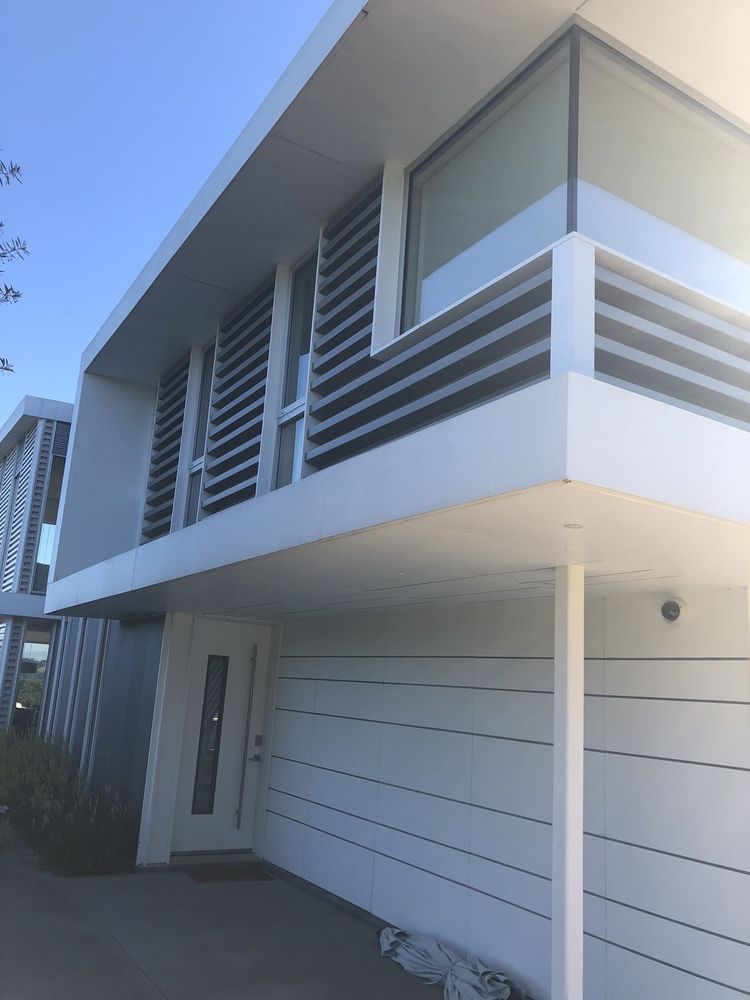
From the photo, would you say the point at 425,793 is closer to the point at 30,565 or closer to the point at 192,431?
the point at 192,431

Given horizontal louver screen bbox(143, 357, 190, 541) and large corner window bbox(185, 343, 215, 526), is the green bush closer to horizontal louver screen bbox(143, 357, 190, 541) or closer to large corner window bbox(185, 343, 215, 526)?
horizontal louver screen bbox(143, 357, 190, 541)

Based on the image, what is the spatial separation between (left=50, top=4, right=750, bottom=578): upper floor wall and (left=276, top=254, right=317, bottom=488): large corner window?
0.07ft

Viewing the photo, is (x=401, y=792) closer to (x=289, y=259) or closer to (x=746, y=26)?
(x=289, y=259)

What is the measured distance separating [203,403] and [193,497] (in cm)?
106

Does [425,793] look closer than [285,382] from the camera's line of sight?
Yes

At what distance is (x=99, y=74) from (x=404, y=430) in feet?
14.9

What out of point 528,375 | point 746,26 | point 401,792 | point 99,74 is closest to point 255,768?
point 401,792

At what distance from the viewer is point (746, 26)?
467 centimetres

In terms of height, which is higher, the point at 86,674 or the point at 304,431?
the point at 304,431

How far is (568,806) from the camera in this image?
3742mm

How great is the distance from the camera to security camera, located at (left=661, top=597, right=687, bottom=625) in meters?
4.66

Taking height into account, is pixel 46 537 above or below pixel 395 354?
above

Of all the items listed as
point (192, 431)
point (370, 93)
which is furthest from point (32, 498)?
point (370, 93)

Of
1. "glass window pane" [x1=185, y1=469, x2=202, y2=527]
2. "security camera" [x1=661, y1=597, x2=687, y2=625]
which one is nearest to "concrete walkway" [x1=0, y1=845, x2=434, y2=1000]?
"security camera" [x1=661, y1=597, x2=687, y2=625]
